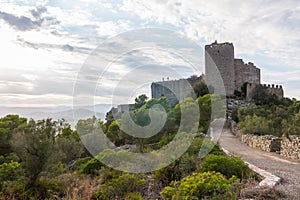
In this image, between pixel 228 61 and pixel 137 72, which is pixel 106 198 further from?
pixel 228 61

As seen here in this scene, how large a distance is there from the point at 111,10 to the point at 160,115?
5222 mm

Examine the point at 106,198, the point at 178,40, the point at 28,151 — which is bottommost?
the point at 106,198

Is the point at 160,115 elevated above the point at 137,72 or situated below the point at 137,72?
below

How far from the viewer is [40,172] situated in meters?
7.29

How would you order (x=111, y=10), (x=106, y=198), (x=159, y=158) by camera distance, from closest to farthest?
(x=106, y=198), (x=159, y=158), (x=111, y=10)

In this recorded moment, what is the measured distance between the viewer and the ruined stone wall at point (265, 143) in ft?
42.3

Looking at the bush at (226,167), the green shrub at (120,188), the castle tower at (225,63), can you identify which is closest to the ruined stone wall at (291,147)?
the bush at (226,167)

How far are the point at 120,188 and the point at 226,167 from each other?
245cm

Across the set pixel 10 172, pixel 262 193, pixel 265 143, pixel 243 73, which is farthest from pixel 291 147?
pixel 243 73

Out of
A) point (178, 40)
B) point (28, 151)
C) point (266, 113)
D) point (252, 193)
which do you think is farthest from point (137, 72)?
point (266, 113)

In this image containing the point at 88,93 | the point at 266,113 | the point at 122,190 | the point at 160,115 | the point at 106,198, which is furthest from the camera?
the point at 266,113

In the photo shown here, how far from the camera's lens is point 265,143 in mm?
13438

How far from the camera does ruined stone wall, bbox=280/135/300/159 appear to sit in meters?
10.8

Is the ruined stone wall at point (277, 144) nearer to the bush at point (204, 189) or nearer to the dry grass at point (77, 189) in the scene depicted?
the bush at point (204, 189)
